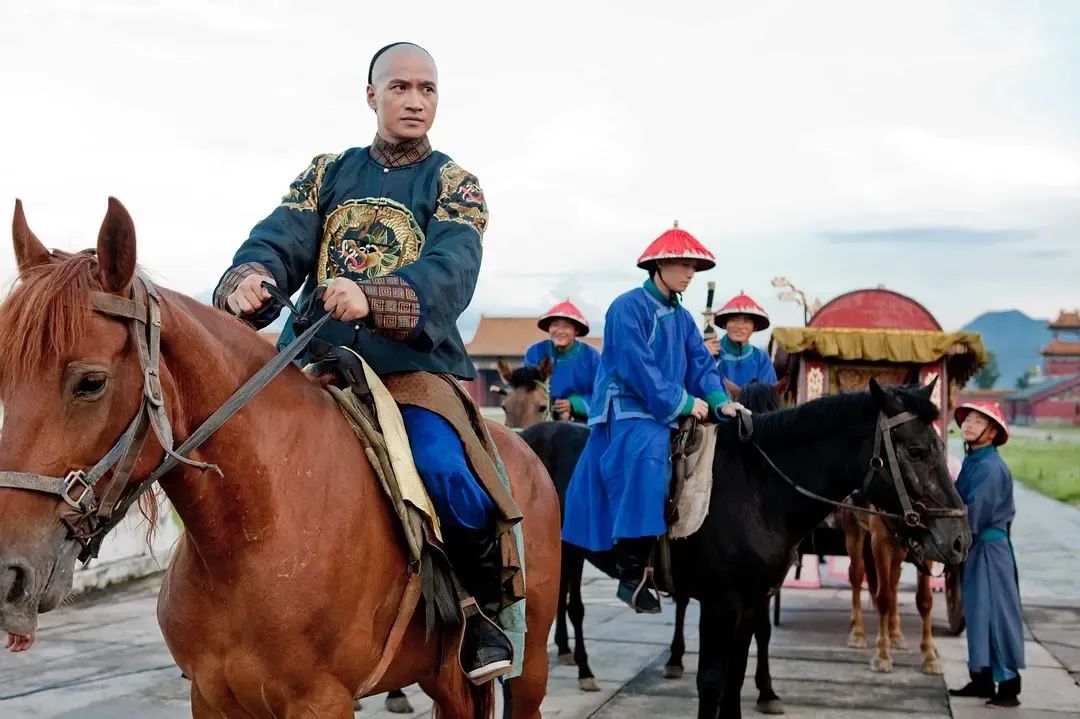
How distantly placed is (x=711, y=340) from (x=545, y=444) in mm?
2785

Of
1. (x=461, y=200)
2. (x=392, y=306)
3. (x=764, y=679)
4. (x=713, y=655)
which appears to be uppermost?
(x=461, y=200)

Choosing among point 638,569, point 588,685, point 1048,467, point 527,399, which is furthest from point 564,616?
point 1048,467

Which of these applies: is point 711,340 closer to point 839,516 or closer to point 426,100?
point 839,516

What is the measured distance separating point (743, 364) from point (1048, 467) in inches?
994

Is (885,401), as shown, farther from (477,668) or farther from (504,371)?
(504,371)

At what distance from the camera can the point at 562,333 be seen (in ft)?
32.5

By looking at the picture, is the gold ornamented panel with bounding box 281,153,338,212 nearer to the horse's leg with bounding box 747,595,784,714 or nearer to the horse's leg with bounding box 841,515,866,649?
the horse's leg with bounding box 747,595,784,714

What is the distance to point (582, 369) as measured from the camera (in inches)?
383

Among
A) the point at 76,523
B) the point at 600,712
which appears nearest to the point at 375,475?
the point at 76,523

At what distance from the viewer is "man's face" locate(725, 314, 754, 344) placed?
9.23m

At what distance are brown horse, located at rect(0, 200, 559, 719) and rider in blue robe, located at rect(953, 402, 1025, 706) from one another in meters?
4.66

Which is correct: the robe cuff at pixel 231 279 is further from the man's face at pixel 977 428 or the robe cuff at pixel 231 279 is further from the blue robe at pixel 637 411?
the man's face at pixel 977 428

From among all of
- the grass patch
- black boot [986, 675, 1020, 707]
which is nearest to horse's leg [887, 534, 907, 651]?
black boot [986, 675, 1020, 707]

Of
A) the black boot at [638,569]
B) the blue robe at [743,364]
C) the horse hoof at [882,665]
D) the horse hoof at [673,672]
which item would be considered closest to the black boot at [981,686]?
the horse hoof at [882,665]
